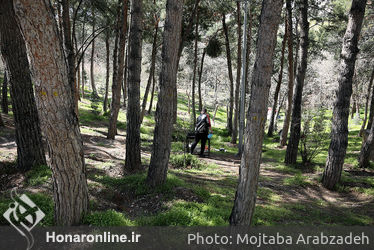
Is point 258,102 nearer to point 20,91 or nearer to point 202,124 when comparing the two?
point 20,91

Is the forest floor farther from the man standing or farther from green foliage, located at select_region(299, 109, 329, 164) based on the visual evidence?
the man standing

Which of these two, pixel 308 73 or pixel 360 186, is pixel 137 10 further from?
pixel 308 73

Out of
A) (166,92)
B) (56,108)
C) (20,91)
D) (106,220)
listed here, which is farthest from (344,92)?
(20,91)

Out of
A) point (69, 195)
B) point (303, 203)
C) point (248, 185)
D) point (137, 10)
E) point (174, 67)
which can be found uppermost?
point (137, 10)

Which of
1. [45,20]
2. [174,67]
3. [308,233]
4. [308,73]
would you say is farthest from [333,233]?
[308,73]

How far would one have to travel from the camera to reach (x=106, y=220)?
11.7ft

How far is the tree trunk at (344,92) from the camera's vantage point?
664 centimetres

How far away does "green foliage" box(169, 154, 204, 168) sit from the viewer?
27.4 feet

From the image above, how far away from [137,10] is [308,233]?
19.0ft

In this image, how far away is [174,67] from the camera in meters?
4.85
